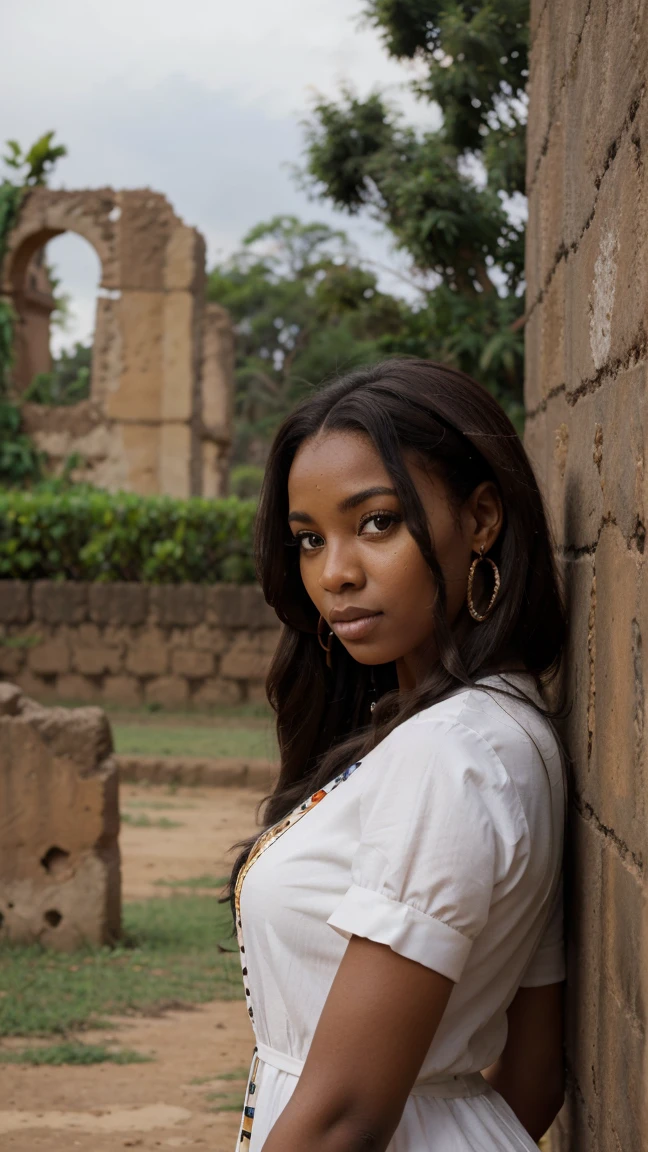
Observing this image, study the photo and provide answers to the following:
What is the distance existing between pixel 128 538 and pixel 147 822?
4.95 metres

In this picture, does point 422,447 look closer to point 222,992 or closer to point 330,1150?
point 330,1150

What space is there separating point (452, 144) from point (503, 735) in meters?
9.17

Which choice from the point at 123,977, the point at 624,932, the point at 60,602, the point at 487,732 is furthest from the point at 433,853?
the point at 60,602

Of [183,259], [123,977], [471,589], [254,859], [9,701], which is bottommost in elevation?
[123,977]

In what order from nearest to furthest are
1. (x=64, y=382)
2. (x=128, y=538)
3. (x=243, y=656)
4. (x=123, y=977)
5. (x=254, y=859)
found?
(x=254, y=859) < (x=123, y=977) < (x=243, y=656) < (x=128, y=538) < (x=64, y=382)

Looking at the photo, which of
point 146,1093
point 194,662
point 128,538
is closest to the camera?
point 146,1093

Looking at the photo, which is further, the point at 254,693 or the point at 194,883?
the point at 254,693

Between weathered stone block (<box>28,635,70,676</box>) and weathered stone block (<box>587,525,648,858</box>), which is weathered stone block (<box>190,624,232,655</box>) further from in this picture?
weathered stone block (<box>587,525,648,858</box>)

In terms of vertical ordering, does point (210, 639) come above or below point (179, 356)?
below

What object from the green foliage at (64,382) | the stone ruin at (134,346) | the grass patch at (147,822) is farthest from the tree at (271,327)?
the grass patch at (147,822)

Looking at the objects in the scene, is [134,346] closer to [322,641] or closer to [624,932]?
[322,641]

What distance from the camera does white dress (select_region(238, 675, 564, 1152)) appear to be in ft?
4.48

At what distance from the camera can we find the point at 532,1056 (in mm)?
1923

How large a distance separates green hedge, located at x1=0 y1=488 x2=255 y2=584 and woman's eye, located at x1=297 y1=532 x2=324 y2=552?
11.0 meters
